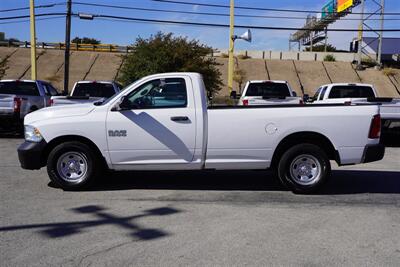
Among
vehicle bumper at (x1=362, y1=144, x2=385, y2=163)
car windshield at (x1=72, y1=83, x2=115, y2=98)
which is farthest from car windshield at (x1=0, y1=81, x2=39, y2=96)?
vehicle bumper at (x1=362, y1=144, x2=385, y2=163)

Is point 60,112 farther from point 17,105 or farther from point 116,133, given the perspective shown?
point 17,105

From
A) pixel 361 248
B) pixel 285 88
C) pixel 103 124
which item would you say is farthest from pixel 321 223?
pixel 285 88

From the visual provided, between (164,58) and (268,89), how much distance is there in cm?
1233

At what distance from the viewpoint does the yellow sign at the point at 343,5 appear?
4912 centimetres

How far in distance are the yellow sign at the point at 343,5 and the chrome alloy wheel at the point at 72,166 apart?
46237mm

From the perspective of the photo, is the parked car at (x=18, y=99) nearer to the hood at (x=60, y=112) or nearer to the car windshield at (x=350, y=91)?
the hood at (x=60, y=112)

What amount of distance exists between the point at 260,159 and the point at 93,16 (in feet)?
74.7

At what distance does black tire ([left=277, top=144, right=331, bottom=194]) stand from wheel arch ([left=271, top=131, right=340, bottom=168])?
117mm

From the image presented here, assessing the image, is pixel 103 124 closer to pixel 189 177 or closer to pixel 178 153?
pixel 178 153

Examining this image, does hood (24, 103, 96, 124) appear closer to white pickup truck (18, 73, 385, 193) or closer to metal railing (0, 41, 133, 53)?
white pickup truck (18, 73, 385, 193)

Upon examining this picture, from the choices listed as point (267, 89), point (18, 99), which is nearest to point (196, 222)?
point (18, 99)

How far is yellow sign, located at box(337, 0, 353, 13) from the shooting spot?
49119 mm

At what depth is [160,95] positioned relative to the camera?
7.61m

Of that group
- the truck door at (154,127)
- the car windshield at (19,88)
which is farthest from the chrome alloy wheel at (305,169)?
the car windshield at (19,88)
